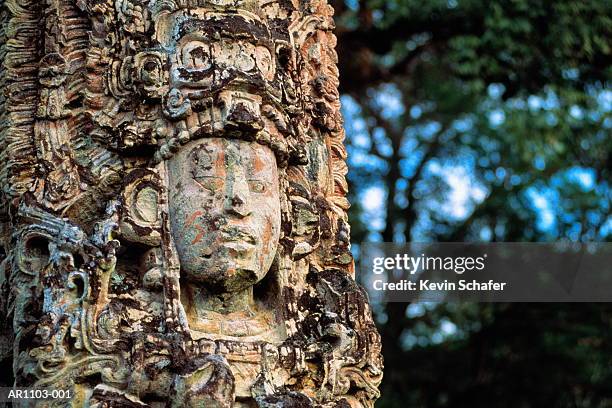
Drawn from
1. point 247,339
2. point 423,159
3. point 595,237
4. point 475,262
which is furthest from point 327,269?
point 423,159

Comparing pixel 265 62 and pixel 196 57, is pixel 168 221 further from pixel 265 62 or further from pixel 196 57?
pixel 265 62

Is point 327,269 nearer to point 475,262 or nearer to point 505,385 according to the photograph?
point 475,262

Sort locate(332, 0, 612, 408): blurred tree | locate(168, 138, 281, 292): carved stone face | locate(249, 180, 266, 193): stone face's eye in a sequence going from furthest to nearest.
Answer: locate(332, 0, 612, 408): blurred tree < locate(249, 180, 266, 193): stone face's eye < locate(168, 138, 281, 292): carved stone face

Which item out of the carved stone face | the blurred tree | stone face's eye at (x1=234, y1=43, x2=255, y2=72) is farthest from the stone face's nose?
the blurred tree

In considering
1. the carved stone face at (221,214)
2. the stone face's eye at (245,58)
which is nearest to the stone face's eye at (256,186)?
the carved stone face at (221,214)

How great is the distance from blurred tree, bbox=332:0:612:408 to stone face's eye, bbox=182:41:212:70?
217 inches

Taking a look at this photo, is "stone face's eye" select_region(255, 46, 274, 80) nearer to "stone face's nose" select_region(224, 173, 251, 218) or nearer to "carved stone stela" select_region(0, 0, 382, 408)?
"carved stone stela" select_region(0, 0, 382, 408)

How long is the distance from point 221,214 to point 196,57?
30.8 inches

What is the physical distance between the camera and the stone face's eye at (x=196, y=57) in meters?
8.04

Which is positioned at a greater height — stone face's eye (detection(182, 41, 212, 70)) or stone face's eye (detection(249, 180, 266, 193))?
stone face's eye (detection(182, 41, 212, 70))

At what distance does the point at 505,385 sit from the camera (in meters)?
15.5

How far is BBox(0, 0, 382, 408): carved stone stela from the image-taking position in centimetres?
760

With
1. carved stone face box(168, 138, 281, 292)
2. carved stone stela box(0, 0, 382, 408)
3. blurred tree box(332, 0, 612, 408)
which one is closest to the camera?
carved stone stela box(0, 0, 382, 408)

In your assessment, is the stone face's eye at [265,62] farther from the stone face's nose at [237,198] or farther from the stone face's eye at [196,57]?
the stone face's nose at [237,198]
